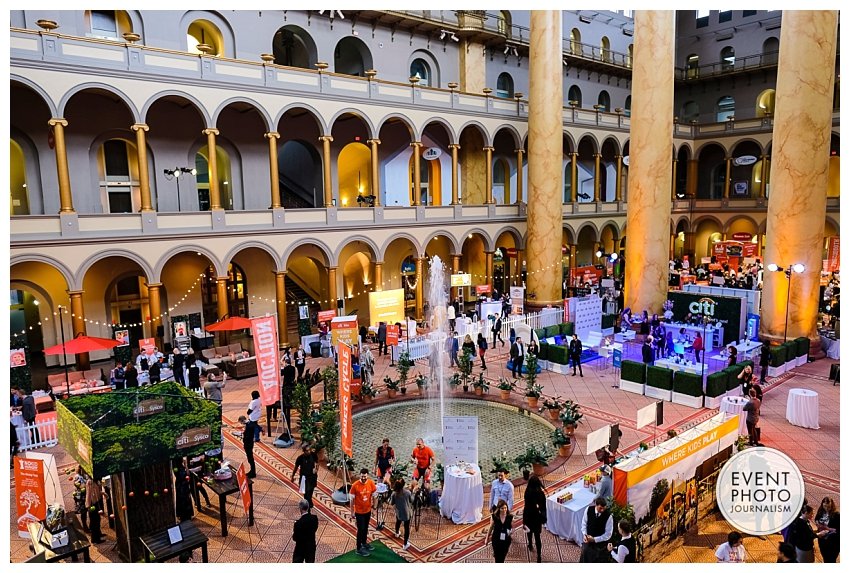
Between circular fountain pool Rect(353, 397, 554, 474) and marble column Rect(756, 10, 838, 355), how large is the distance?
9.87 m

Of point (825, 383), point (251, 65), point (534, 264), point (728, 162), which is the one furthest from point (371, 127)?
point (728, 162)

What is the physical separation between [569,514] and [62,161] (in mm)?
16183

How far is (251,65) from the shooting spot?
19.9m

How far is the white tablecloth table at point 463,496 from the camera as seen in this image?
364 inches

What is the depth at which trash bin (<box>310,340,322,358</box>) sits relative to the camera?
2011 centimetres

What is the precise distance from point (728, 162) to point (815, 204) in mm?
17923

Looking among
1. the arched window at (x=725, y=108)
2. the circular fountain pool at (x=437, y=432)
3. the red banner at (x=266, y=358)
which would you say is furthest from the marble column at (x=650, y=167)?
the arched window at (x=725, y=108)

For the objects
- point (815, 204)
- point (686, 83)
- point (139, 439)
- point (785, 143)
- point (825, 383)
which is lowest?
point (825, 383)

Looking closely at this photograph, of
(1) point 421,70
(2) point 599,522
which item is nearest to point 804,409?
(2) point 599,522

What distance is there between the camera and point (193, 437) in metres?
7.86

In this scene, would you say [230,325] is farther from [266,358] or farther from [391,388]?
[266,358]

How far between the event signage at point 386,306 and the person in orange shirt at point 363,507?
42.4 feet

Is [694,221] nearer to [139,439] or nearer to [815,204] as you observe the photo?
[815,204]

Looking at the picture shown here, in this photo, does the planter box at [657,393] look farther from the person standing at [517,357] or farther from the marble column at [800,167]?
the marble column at [800,167]
